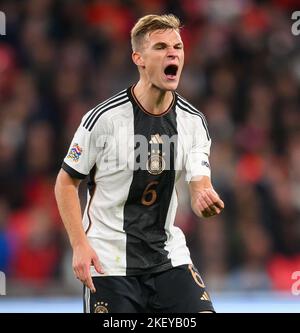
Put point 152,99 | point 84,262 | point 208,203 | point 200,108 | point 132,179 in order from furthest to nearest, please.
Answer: point 200,108 → point 152,99 → point 132,179 → point 84,262 → point 208,203

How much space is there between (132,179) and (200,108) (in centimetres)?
471

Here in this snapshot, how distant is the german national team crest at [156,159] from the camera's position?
15.5 ft

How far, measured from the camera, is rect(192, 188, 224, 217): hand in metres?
4.33

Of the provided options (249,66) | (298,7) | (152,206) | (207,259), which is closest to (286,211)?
(207,259)

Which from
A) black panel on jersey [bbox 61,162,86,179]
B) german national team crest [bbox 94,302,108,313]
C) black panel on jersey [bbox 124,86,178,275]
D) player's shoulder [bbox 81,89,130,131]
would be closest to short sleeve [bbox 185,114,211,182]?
black panel on jersey [bbox 124,86,178,275]

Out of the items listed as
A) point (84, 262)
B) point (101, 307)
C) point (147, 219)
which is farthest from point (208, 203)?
point (101, 307)

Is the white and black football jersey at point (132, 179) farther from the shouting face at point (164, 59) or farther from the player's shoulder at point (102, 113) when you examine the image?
the shouting face at point (164, 59)

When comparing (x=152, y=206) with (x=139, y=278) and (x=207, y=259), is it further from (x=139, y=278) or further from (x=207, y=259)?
(x=207, y=259)

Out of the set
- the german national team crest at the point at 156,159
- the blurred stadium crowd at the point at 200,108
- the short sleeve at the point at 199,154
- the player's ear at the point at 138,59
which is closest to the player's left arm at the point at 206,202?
the short sleeve at the point at 199,154

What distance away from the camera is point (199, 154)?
479cm

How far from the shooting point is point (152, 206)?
4707 millimetres

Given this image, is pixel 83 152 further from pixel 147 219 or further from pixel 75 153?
pixel 147 219
